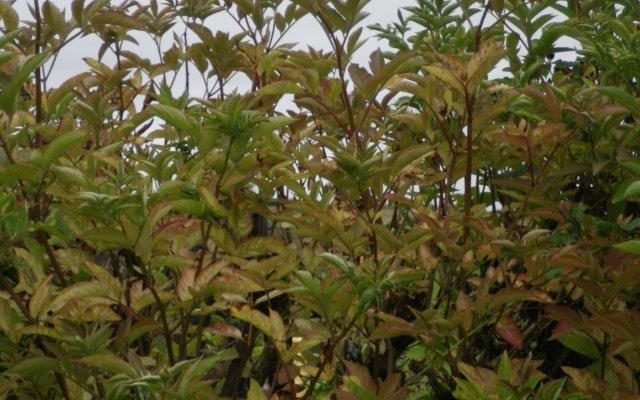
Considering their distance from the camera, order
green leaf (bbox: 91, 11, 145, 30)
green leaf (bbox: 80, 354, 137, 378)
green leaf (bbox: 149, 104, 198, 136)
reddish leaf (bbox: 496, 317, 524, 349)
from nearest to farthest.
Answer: green leaf (bbox: 80, 354, 137, 378) → green leaf (bbox: 149, 104, 198, 136) → reddish leaf (bbox: 496, 317, 524, 349) → green leaf (bbox: 91, 11, 145, 30)

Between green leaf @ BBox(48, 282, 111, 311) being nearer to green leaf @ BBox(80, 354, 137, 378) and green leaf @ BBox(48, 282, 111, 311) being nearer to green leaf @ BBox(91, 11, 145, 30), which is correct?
green leaf @ BBox(80, 354, 137, 378)

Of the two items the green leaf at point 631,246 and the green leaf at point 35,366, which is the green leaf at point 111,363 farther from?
the green leaf at point 631,246

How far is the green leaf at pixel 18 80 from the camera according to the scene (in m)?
2.21

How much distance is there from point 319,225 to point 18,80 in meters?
0.77

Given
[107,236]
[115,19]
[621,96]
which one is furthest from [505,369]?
[115,19]

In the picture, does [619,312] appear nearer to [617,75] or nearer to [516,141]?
[516,141]

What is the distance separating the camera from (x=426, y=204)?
3.35m

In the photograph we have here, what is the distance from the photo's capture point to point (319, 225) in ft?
8.56

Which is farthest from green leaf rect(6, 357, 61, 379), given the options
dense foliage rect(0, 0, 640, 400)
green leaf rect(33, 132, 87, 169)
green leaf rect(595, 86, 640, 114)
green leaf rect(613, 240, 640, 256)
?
green leaf rect(595, 86, 640, 114)

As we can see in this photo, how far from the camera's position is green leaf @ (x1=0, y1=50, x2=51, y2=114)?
7.23ft

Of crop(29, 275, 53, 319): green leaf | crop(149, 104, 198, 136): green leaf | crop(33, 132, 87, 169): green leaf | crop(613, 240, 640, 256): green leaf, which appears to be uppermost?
crop(149, 104, 198, 136): green leaf

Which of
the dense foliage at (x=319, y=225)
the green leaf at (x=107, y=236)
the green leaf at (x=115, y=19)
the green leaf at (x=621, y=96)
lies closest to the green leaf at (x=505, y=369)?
the dense foliage at (x=319, y=225)

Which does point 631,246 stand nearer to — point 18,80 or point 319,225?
point 319,225

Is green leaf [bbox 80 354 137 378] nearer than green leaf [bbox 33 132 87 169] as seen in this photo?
Yes
